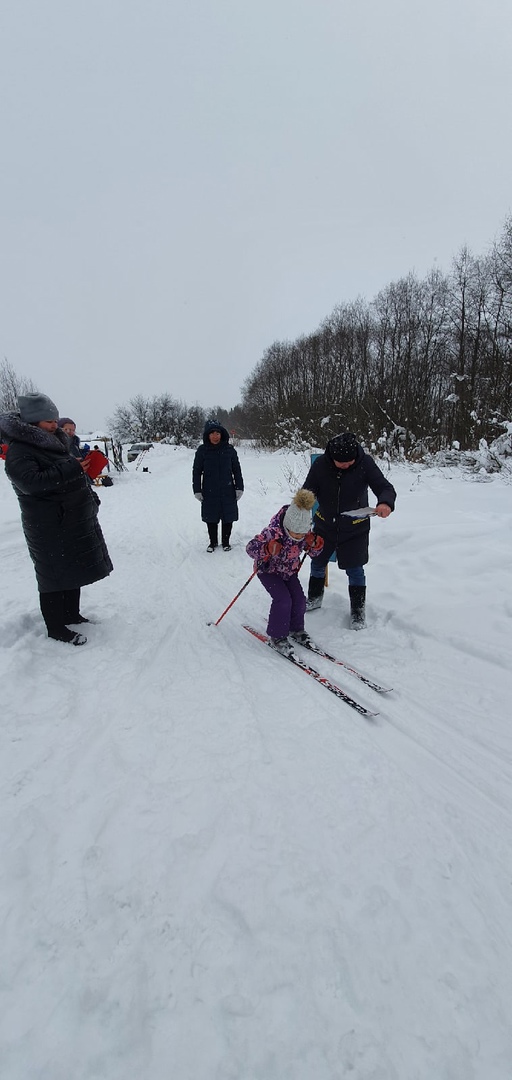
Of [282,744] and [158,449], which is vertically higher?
[158,449]

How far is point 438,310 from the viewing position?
98.3 feet

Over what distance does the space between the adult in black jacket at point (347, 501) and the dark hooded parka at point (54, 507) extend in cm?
220

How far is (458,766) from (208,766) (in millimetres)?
1528

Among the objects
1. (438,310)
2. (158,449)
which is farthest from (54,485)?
(158,449)

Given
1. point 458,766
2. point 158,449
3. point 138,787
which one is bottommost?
point 458,766

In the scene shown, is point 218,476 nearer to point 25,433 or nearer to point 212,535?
point 212,535

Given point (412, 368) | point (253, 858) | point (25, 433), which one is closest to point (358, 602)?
point (253, 858)

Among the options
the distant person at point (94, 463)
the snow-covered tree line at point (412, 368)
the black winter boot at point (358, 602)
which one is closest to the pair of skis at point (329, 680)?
the black winter boot at point (358, 602)

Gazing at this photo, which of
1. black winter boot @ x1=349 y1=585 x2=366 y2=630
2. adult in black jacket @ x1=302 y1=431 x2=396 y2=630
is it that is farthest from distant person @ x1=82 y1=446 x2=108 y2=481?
black winter boot @ x1=349 y1=585 x2=366 y2=630

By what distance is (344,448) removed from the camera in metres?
4.05

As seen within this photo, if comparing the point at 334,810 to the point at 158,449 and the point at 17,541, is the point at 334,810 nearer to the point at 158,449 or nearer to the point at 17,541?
the point at 17,541

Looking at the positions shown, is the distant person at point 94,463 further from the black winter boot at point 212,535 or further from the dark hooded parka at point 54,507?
the black winter boot at point 212,535

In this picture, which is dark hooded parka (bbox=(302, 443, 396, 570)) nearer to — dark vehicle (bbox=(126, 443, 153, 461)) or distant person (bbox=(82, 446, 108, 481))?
distant person (bbox=(82, 446, 108, 481))

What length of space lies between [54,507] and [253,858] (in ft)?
9.48
